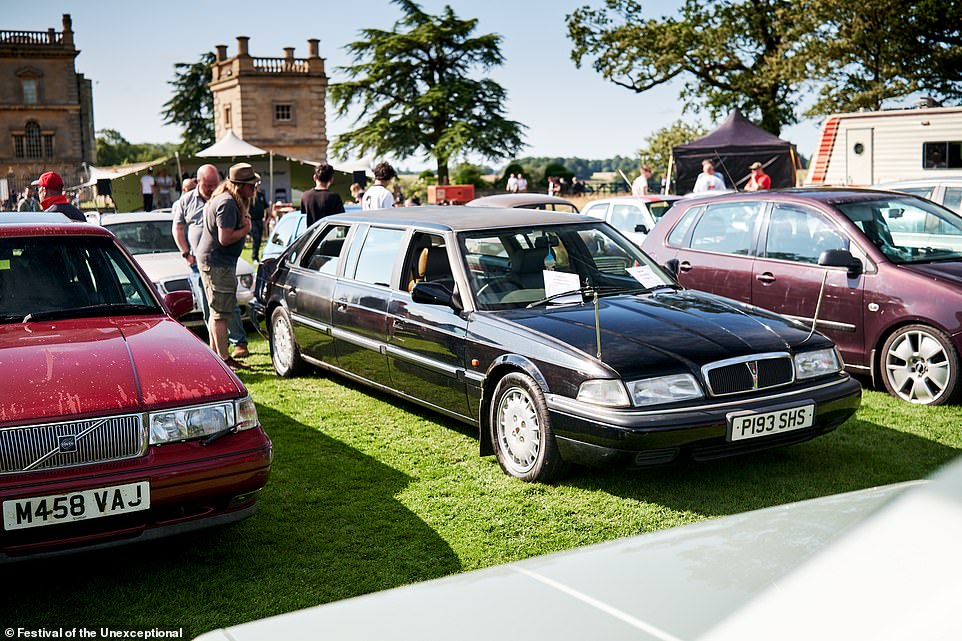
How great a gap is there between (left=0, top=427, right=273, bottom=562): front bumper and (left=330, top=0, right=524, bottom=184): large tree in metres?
56.0

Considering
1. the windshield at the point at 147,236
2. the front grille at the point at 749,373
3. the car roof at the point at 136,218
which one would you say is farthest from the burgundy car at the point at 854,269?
the car roof at the point at 136,218

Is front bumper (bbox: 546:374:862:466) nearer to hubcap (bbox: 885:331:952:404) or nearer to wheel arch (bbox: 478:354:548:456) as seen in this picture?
wheel arch (bbox: 478:354:548:456)

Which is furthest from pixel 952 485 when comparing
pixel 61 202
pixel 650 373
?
pixel 61 202

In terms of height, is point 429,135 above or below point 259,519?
above

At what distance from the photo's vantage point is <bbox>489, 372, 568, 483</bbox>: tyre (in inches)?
206

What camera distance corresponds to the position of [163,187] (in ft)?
172

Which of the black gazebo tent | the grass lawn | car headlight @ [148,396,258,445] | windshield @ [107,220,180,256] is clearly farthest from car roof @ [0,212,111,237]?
the black gazebo tent

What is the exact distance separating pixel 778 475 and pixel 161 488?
3.42 meters

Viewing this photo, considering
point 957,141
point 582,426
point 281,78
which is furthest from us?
point 281,78

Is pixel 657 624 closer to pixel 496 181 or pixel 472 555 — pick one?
pixel 472 555

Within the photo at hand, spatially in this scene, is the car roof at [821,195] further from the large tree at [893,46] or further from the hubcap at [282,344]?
the large tree at [893,46]

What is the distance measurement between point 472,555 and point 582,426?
92cm

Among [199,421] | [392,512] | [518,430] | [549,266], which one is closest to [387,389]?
[549,266]

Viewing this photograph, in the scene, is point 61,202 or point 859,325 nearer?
point 859,325
